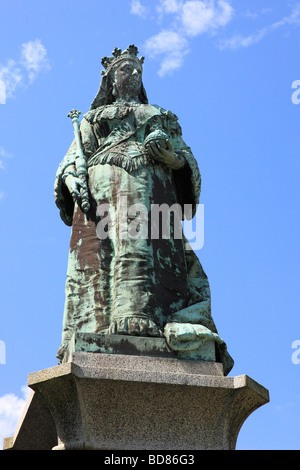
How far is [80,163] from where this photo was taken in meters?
8.08

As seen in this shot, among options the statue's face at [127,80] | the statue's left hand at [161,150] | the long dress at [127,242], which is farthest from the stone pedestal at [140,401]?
the statue's face at [127,80]

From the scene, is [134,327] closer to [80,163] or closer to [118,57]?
[80,163]

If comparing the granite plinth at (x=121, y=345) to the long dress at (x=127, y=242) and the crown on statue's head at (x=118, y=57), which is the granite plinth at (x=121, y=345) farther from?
the crown on statue's head at (x=118, y=57)

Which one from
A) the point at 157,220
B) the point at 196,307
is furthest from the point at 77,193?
the point at 196,307

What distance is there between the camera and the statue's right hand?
782 cm

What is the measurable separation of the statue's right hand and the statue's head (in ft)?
3.99

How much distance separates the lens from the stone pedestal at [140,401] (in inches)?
247

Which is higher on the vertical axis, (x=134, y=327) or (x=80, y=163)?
(x=80, y=163)

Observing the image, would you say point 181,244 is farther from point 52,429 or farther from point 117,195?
point 52,429

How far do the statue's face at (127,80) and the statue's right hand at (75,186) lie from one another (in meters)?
1.34

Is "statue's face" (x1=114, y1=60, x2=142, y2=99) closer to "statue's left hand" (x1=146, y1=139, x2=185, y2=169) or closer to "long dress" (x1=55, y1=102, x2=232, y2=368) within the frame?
"long dress" (x1=55, y1=102, x2=232, y2=368)

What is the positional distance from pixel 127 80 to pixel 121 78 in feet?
0.25

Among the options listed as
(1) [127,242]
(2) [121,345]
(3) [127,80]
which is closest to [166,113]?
(3) [127,80]

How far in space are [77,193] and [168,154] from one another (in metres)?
1.08
